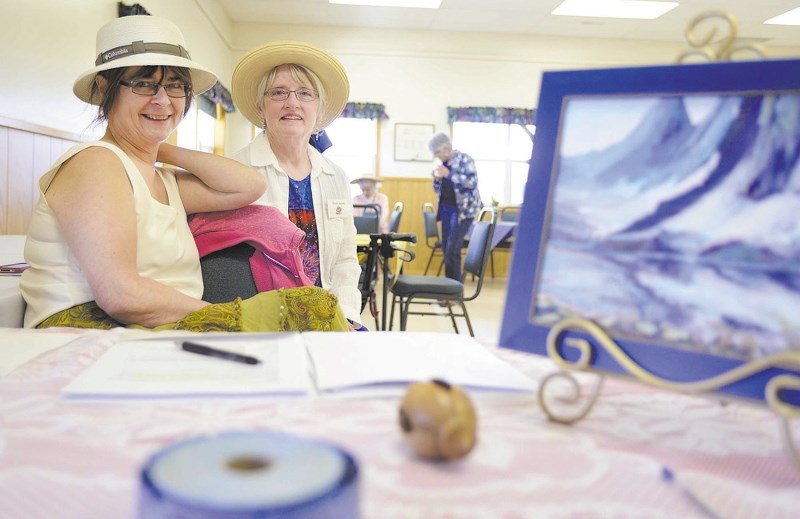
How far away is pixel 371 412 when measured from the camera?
A: 1.87 ft

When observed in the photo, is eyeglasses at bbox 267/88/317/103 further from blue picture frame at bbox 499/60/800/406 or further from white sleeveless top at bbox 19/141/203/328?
blue picture frame at bbox 499/60/800/406

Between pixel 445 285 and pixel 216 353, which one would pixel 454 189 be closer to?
pixel 445 285

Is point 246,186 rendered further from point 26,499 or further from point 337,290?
point 26,499

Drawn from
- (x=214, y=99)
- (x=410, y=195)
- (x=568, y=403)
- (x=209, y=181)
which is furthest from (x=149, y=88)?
(x=410, y=195)

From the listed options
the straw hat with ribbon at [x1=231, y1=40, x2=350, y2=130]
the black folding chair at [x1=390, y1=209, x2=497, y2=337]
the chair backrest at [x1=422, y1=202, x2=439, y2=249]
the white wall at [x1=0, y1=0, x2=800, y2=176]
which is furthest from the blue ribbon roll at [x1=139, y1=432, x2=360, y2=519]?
the white wall at [x1=0, y1=0, x2=800, y2=176]

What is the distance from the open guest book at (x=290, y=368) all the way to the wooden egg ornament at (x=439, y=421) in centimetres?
16

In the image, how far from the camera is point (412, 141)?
886 cm

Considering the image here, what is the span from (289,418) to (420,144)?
852 centimetres

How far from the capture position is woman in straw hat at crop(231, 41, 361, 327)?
215 cm

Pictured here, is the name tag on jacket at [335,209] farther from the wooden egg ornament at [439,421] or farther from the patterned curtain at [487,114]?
the patterned curtain at [487,114]

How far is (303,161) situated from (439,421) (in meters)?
1.93

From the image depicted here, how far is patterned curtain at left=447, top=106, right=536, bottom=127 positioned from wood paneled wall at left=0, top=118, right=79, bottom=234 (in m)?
5.95

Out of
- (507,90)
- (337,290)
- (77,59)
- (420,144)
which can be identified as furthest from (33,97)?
(507,90)

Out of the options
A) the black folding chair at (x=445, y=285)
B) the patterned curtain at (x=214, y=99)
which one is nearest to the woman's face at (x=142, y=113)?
the black folding chair at (x=445, y=285)
